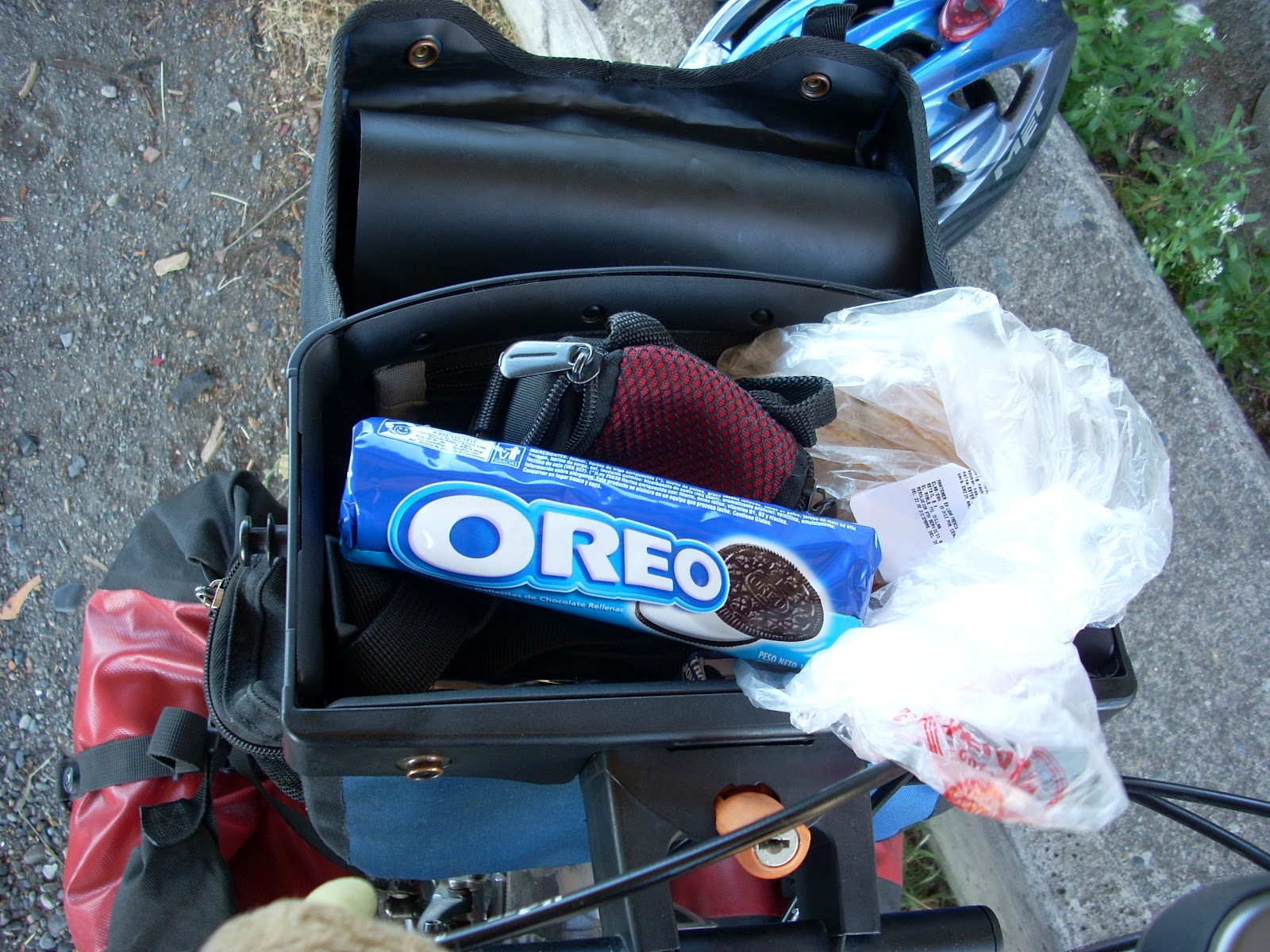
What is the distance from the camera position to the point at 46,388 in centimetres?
144

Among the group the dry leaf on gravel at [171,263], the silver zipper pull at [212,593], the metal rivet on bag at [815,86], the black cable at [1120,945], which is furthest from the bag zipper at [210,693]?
the dry leaf on gravel at [171,263]

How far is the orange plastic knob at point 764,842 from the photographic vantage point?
56cm

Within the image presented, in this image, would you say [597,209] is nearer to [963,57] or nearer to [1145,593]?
[963,57]

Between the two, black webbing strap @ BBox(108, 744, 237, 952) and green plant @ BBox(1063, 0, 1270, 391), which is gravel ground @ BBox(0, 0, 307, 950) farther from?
green plant @ BBox(1063, 0, 1270, 391)

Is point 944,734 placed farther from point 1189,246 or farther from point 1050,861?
point 1189,246

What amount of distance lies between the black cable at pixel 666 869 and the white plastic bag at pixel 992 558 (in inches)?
2.7

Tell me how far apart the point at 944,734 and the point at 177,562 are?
0.86 meters

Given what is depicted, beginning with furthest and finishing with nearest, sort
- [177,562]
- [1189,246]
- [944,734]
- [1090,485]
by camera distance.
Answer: [1189,246] → [177,562] → [1090,485] → [944,734]

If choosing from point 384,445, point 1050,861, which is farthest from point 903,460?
point 1050,861

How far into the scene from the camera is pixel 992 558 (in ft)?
2.11

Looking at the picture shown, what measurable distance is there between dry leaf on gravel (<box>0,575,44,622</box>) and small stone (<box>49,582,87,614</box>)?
0.11 ft

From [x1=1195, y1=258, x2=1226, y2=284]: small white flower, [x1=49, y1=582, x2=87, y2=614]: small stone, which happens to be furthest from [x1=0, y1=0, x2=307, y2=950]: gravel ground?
[x1=1195, y1=258, x2=1226, y2=284]: small white flower

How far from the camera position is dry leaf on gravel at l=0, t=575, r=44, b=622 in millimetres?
1354

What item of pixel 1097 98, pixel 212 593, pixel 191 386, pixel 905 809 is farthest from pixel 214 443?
pixel 1097 98
